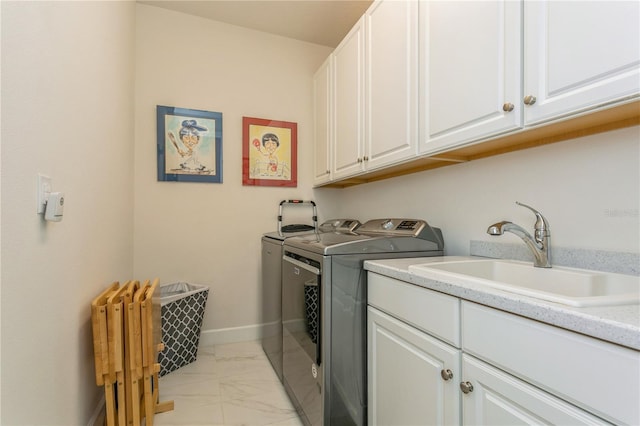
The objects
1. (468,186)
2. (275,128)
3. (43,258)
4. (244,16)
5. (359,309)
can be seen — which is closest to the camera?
(43,258)

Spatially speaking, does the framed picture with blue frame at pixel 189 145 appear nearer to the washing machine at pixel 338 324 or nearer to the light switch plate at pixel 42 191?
the washing machine at pixel 338 324

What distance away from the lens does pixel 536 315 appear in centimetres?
73

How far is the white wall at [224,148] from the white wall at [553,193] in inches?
57.6

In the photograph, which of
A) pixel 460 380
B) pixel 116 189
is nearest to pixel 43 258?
pixel 116 189

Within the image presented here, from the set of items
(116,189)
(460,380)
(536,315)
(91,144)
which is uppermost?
(91,144)

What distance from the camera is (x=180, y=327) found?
221cm

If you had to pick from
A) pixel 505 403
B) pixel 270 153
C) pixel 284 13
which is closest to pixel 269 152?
pixel 270 153

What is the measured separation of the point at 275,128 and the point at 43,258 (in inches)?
82.5

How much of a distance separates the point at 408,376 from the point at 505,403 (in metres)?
0.39

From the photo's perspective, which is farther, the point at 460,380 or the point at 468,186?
the point at 468,186

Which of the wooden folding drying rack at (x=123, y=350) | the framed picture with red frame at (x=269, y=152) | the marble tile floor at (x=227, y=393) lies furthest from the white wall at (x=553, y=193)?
the wooden folding drying rack at (x=123, y=350)

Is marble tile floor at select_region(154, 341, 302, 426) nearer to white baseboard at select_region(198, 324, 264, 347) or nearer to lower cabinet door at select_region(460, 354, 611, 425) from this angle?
white baseboard at select_region(198, 324, 264, 347)

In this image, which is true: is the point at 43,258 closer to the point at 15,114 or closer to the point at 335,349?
the point at 15,114

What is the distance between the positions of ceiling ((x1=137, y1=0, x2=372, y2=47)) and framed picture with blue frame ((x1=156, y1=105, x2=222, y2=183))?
0.79 meters
